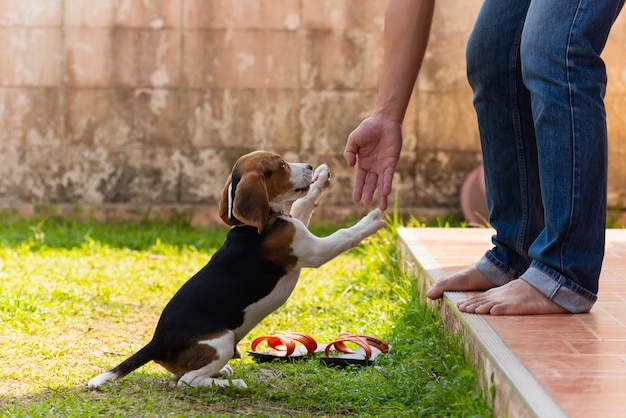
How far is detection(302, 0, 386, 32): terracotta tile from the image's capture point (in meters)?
7.27

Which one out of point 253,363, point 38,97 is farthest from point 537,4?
point 38,97

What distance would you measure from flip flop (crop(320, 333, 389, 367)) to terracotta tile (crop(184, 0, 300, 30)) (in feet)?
13.7

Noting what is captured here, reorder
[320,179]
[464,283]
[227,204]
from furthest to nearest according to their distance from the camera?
[320,179] → [464,283] → [227,204]

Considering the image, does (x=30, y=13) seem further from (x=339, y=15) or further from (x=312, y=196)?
(x=312, y=196)

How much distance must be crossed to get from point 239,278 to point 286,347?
53cm

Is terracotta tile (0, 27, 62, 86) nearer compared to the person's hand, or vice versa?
the person's hand

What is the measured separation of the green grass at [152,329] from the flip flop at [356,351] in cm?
6

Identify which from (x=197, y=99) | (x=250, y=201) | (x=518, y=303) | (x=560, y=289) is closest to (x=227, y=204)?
(x=250, y=201)

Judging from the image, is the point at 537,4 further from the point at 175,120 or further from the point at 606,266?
the point at 175,120

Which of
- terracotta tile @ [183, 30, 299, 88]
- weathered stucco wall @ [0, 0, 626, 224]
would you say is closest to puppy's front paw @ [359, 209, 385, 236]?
weathered stucco wall @ [0, 0, 626, 224]

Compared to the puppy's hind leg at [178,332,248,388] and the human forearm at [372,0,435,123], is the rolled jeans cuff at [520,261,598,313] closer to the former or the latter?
the human forearm at [372,0,435,123]

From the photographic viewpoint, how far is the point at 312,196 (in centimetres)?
379

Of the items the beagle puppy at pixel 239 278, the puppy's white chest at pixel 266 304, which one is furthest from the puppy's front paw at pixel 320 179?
the puppy's white chest at pixel 266 304

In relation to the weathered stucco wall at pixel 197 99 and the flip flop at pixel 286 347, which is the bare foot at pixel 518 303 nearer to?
the flip flop at pixel 286 347
